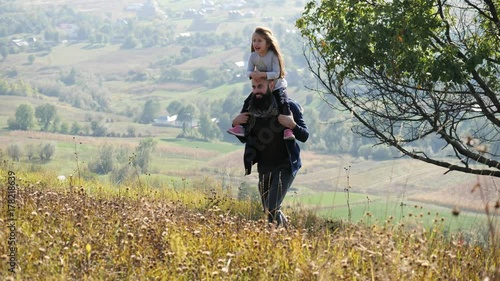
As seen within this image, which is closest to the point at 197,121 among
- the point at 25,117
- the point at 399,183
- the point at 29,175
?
the point at 25,117

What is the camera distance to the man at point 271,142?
24.8ft

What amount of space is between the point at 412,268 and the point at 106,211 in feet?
10.8

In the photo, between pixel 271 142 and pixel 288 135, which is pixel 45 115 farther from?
pixel 288 135

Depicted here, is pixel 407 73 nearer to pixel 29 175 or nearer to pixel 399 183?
pixel 29 175

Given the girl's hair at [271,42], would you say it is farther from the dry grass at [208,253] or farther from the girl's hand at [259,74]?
the dry grass at [208,253]

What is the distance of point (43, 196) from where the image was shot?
7.58 metres

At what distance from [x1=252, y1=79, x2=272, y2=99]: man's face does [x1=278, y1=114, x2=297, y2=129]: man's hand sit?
0.32 m

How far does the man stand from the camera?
7.56 meters

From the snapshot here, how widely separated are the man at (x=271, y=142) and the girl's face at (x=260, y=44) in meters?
0.38

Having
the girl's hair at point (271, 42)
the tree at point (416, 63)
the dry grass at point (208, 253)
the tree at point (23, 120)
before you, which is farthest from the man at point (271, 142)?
the tree at point (23, 120)

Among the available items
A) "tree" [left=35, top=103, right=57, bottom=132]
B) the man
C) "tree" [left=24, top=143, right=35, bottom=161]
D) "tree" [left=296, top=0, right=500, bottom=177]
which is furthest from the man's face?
"tree" [left=35, top=103, right=57, bottom=132]

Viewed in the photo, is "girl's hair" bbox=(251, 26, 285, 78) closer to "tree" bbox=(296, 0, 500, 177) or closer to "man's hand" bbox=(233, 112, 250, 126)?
"man's hand" bbox=(233, 112, 250, 126)

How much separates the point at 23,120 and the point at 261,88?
167 meters

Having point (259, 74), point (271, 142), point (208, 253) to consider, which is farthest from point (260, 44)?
point (208, 253)
